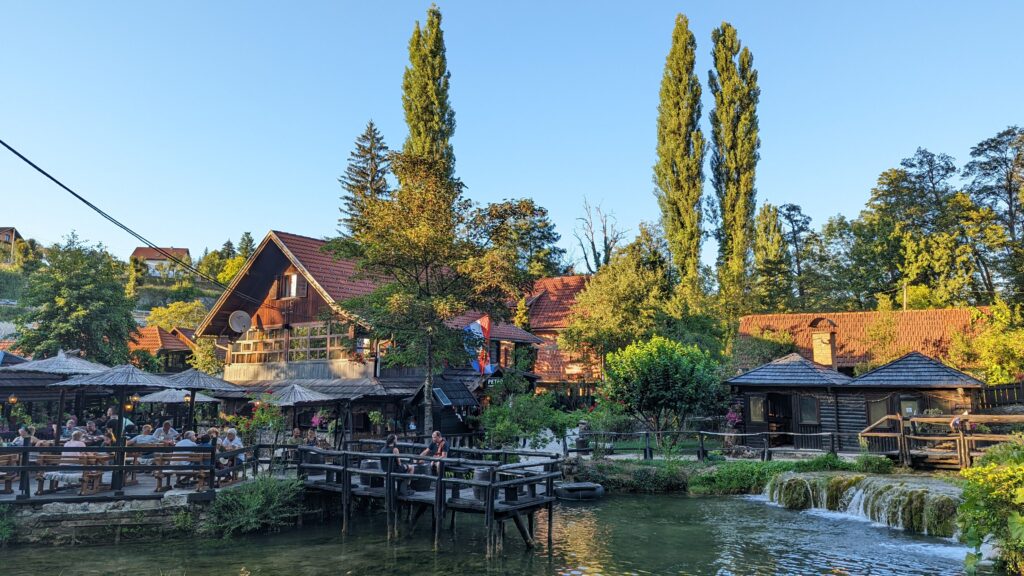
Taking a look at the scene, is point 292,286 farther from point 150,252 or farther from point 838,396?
point 150,252

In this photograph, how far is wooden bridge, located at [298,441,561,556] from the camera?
49.8 feet

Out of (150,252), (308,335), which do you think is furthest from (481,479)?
(150,252)

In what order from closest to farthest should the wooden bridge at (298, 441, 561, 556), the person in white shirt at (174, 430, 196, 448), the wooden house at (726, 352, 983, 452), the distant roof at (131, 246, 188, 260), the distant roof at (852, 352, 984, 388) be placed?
the wooden bridge at (298, 441, 561, 556) → the person in white shirt at (174, 430, 196, 448) → the distant roof at (852, 352, 984, 388) → the wooden house at (726, 352, 983, 452) → the distant roof at (131, 246, 188, 260)

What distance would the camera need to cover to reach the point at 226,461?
1789 cm

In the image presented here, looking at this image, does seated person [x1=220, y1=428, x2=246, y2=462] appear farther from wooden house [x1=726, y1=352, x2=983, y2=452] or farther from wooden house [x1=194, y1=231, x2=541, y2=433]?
wooden house [x1=726, y1=352, x2=983, y2=452]

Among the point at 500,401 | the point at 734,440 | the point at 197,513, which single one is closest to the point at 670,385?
the point at 734,440

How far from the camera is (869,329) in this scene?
1437 inches

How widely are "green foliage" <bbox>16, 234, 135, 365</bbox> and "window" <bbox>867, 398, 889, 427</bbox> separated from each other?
32.3 metres

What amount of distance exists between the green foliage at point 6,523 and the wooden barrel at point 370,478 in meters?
7.54

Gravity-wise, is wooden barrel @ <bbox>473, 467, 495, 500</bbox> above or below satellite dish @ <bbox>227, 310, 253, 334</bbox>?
below

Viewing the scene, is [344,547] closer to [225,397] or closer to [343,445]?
[343,445]

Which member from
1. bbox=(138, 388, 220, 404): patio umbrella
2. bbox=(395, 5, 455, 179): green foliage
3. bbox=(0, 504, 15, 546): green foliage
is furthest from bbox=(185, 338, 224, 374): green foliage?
bbox=(0, 504, 15, 546): green foliage

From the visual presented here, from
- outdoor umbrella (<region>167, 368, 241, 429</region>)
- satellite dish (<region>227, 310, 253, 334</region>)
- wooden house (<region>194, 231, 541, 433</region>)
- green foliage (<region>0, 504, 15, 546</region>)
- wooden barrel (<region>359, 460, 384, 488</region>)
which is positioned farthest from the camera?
satellite dish (<region>227, 310, 253, 334</region>)

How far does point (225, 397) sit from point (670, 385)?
59.4 ft
